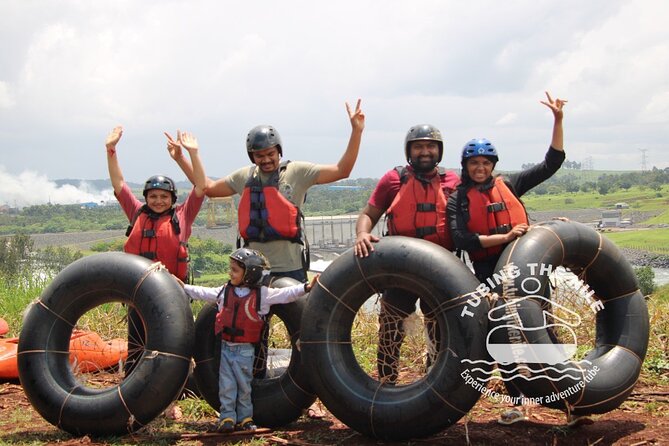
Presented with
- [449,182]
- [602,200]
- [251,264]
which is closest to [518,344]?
[449,182]

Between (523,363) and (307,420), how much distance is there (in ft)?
6.61

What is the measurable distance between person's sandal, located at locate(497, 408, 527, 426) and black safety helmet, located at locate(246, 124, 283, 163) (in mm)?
2981

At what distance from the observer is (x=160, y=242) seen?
20.5 feet

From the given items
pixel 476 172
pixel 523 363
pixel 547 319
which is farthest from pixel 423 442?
pixel 476 172

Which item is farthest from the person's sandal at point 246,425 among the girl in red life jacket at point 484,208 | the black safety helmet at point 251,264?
the girl in red life jacket at point 484,208

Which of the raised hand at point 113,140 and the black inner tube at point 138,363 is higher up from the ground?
the raised hand at point 113,140

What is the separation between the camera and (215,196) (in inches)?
253

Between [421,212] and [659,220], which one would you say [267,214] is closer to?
[421,212]

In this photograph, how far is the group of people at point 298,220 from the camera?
18.0ft

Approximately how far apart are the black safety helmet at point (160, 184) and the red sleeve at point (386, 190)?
193cm

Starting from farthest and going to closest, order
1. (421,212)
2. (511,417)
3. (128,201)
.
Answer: (128,201)
(421,212)
(511,417)

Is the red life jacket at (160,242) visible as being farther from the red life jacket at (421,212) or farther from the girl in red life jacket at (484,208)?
the girl in red life jacket at (484,208)

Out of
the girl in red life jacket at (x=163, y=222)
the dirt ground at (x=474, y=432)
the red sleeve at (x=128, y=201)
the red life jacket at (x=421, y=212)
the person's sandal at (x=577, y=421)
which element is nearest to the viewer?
the dirt ground at (x=474, y=432)

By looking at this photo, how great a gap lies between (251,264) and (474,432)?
2158 mm
